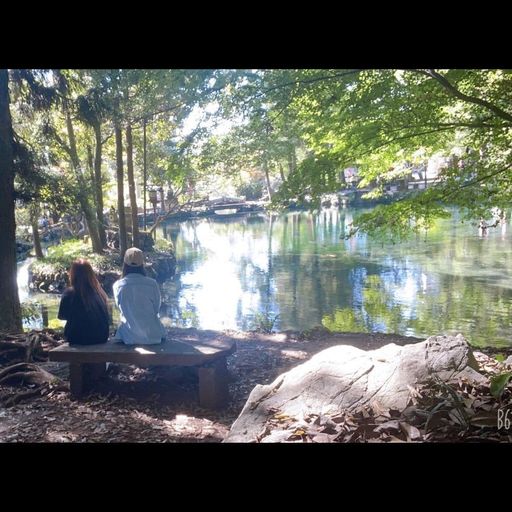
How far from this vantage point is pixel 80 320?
2801 mm

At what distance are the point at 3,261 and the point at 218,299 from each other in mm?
3948

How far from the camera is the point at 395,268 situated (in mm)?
9227

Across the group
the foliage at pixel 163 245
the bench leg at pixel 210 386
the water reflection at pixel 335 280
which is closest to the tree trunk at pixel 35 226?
the foliage at pixel 163 245

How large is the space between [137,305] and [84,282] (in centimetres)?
38

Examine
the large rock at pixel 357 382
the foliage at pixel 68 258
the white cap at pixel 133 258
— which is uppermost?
the white cap at pixel 133 258

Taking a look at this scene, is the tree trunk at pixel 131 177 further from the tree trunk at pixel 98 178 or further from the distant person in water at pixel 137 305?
the distant person in water at pixel 137 305

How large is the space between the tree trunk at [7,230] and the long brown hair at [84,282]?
4.12 ft

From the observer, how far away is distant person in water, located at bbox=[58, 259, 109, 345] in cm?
280

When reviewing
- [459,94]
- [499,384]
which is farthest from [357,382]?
[459,94]

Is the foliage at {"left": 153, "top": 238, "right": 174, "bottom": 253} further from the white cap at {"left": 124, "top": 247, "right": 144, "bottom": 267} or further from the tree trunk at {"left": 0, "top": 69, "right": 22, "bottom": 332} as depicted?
the white cap at {"left": 124, "top": 247, "right": 144, "bottom": 267}

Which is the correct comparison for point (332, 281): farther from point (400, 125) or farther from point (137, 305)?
point (137, 305)

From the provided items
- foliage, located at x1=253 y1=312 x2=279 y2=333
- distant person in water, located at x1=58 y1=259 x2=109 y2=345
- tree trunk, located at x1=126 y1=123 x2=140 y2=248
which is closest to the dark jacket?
distant person in water, located at x1=58 y1=259 x2=109 y2=345

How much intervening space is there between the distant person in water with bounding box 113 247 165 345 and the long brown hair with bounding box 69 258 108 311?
174mm

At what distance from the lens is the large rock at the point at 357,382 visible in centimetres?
211
